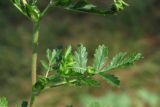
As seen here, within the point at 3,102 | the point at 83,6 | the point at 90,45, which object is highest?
the point at 83,6

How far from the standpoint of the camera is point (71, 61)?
1583mm

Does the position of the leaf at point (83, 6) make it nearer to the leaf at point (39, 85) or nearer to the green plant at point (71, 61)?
the green plant at point (71, 61)

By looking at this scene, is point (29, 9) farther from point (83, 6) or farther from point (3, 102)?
point (3, 102)

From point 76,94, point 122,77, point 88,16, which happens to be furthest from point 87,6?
point 88,16

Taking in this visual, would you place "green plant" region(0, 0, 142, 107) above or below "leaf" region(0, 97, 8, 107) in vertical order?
above

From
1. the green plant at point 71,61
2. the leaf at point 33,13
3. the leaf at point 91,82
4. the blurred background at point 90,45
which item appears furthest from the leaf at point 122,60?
the blurred background at point 90,45

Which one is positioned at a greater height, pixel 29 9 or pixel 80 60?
pixel 29 9

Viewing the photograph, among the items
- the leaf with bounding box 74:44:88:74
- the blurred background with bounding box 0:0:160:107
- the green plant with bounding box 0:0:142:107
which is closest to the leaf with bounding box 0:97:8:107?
the green plant with bounding box 0:0:142:107

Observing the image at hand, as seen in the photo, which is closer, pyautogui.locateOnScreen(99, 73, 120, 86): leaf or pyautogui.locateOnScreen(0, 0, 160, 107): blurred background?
pyautogui.locateOnScreen(99, 73, 120, 86): leaf

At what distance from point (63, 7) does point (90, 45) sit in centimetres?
682

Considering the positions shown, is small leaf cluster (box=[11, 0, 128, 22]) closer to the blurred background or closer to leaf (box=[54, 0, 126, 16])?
leaf (box=[54, 0, 126, 16])

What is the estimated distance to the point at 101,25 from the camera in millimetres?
9055

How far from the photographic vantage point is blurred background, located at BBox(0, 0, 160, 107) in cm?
703

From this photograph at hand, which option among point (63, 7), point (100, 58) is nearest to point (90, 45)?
point (100, 58)
